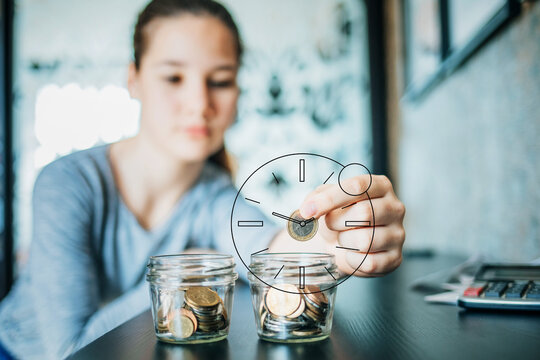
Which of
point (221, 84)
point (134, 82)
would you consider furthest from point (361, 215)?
point (134, 82)

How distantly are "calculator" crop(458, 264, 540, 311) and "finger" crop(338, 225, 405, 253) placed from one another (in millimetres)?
123

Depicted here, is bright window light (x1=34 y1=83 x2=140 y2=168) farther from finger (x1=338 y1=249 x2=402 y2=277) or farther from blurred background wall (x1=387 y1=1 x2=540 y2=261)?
finger (x1=338 y1=249 x2=402 y2=277)

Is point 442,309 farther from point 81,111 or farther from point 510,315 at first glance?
point 81,111

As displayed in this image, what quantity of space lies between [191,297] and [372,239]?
0.22 metres

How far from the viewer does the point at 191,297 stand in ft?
1.58

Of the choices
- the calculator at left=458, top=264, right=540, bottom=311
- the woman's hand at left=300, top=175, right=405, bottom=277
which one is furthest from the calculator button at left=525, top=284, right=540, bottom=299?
the woman's hand at left=300, top=175, right=405, bottom=277

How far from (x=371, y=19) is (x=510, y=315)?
203cm

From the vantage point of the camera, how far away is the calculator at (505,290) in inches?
22.8

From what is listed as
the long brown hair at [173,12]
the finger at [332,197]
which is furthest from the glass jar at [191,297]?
the long brown hair at [173,12]

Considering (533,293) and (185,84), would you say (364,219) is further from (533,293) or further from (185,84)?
(185,84)

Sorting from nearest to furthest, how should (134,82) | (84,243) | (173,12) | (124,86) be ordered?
(84,243)
(173,12)
(134,82)
(124,86)

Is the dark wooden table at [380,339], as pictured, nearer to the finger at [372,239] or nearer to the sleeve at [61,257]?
the finger at [372,239]

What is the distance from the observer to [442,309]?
624 millimetres

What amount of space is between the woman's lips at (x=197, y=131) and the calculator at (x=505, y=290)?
108 centimetres
